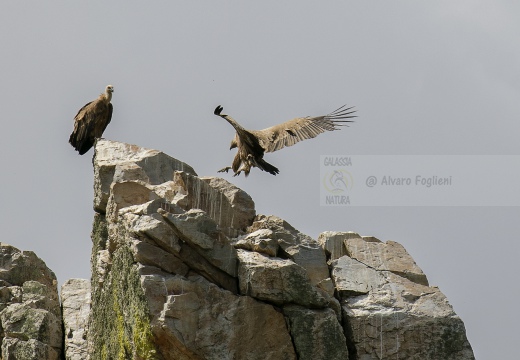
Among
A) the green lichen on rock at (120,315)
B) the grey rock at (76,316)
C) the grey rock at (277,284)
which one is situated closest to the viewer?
the green lichen on rock at (120,315)

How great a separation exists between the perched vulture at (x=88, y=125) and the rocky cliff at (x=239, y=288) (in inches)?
171

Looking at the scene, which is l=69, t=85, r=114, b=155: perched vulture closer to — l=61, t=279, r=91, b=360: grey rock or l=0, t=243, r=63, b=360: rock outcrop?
l=0, t=243, r=63, b=360: rock outcrop

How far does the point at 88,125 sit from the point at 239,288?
8219 mm

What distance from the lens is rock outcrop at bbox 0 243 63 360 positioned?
23672 mm

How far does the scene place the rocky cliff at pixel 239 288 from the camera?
62.8ft

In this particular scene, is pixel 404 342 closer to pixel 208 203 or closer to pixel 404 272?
pixel 404 272

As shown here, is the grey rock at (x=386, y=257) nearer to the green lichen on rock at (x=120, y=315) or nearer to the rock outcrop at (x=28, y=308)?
the green lichen on rock at (x=120, y=315)

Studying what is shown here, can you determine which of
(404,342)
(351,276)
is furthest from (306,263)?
(404,342)

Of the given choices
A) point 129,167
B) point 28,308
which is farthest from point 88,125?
point 129,167

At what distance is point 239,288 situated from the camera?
1967 cm

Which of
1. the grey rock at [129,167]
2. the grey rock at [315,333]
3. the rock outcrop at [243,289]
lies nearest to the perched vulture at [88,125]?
the grey rock at [129,167]

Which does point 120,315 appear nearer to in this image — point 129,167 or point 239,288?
point 239,288

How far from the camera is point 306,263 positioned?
21.0m

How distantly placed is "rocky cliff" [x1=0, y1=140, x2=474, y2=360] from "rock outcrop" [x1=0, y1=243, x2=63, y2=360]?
1718 millimetres
